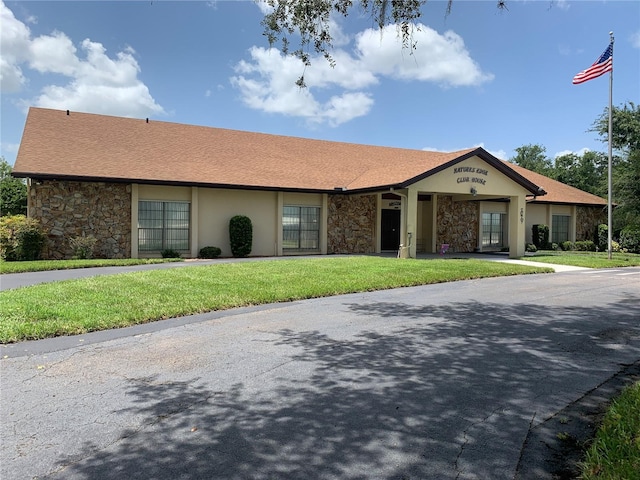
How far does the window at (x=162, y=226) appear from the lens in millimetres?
18406

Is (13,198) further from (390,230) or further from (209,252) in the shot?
(390,230)

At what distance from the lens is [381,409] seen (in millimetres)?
→ 4129

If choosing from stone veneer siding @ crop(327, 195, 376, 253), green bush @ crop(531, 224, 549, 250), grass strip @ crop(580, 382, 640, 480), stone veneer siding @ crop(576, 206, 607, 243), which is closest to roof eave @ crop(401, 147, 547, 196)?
stone veneer siding @ crop(327, 195, 376, 253)

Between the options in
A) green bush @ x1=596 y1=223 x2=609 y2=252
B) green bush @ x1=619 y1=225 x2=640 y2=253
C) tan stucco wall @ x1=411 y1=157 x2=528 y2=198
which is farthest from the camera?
green bush @ x1=596 y1=223 x2=609 y2=252

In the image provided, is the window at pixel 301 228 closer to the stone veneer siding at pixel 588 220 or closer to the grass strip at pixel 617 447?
the grass strip at pixel 617 447

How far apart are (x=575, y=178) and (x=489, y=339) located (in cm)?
4467

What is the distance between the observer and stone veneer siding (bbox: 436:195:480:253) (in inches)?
963

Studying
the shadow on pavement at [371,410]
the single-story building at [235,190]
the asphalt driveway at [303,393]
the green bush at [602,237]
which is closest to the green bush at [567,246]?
the green bush at [602,237]

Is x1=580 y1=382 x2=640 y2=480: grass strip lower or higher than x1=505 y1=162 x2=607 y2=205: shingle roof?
lower

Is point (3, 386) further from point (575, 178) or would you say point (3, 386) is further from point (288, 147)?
point (575, 178)

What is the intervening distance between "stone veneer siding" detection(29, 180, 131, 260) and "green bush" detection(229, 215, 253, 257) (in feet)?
12.8

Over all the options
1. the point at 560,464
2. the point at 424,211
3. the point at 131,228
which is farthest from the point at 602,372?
the point at 424,211

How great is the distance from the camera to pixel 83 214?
685 inches

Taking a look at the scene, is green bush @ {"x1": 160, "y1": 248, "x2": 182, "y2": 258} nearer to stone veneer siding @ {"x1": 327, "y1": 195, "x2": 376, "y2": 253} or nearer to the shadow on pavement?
stone veneer siding @ {"x1": 327, "y1": 195, "x2": 376, "y2": 253}
